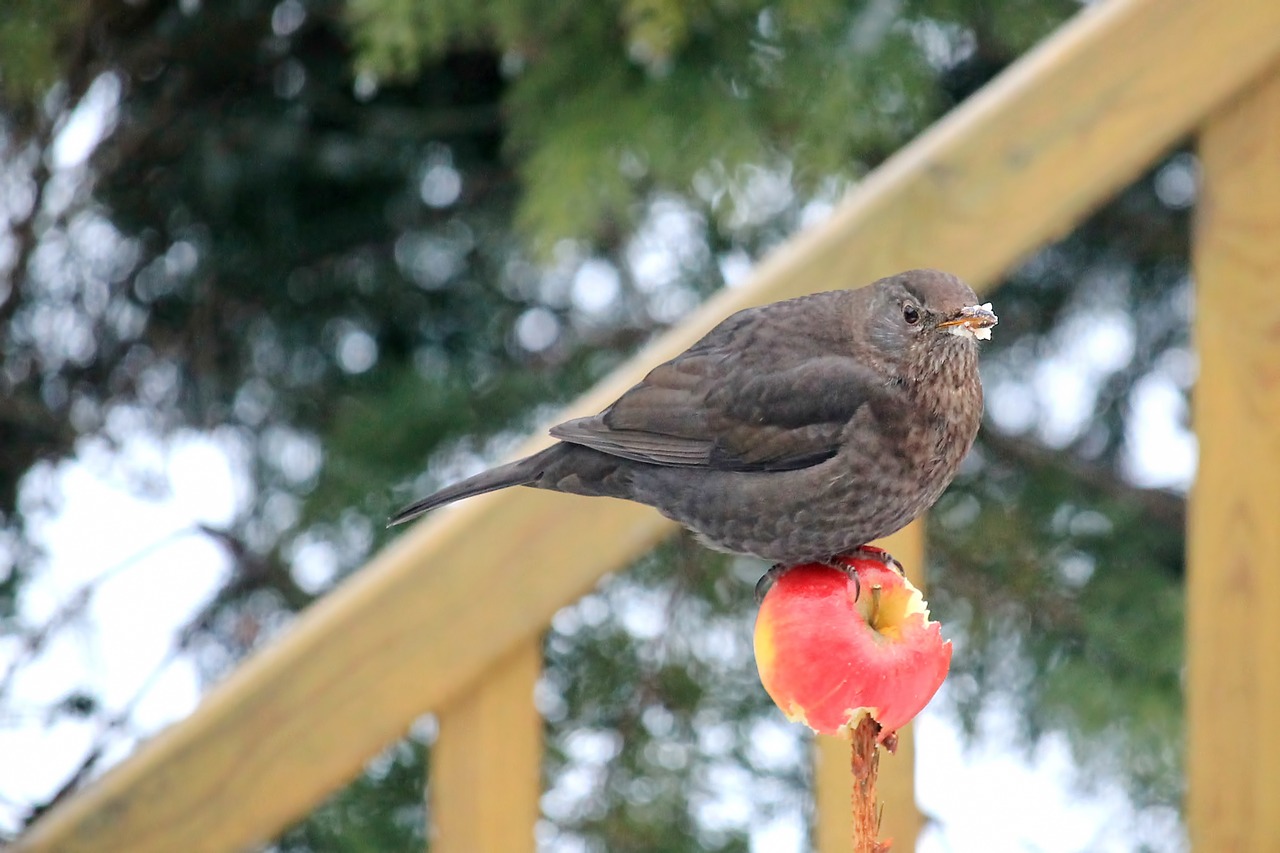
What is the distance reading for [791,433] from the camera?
0.73m

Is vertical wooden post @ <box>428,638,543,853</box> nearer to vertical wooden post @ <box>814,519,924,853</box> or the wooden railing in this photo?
the wooden railing

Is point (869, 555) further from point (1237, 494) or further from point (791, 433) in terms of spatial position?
point (1237, 494)

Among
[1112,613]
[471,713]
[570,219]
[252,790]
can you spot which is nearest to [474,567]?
[471,713]

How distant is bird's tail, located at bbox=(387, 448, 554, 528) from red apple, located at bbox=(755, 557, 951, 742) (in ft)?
0.45

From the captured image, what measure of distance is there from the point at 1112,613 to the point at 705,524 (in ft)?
4.04

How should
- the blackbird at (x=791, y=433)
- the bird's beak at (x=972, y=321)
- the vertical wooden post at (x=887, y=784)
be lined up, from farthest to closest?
the vertical wooden post at (x=887, y=784) < the blackbird at (x=791, y=433) < the bird's beak at (x=972, y=321)

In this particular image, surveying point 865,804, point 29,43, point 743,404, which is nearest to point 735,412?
point 743,404

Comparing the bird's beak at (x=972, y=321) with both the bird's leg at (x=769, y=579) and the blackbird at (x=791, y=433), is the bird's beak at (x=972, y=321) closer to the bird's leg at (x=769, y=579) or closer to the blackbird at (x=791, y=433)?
the blackbird at (x=791, y=433)

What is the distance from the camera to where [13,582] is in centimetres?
193

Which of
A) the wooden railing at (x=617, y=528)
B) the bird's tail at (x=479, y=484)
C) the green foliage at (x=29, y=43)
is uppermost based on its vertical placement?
the green foliage at (x=29, y=43)

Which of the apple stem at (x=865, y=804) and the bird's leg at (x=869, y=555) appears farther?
the bird's leg at (x=869, y=555)

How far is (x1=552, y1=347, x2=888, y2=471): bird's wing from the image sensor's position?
0.71 metres

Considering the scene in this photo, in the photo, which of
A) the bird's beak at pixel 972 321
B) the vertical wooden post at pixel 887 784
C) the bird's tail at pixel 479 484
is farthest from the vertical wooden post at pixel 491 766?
the bird's beak at pixel 972 321

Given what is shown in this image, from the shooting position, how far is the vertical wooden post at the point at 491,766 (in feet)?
4.09
